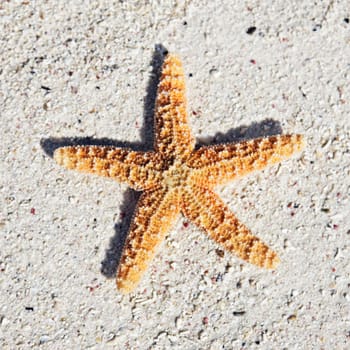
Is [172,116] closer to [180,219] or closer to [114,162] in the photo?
[114,162]

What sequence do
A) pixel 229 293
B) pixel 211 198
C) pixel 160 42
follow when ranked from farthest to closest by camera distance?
pixel 160 42
pixel 229 293
pixel 211 198

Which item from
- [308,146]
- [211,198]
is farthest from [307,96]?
[211,198]

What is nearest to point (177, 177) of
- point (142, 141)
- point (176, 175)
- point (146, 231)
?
point (176, 175)

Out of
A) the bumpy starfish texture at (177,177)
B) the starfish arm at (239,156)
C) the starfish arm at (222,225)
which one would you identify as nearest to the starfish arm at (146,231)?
the bumpy starfish texture at (177,177)

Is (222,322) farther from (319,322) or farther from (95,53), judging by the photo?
(95,53)

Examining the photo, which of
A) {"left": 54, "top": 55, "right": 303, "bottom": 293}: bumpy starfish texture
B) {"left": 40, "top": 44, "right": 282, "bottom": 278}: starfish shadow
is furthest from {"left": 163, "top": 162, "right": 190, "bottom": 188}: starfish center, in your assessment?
{"left": 40, "top": 44, "right": 282, "bottom": 278}: starfish shadow

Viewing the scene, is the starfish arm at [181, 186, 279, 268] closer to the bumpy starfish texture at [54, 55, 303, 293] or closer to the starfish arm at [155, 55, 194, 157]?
the bumpy starfish texture at [54, 55, 303, 293]
